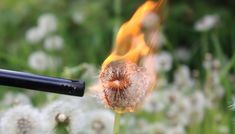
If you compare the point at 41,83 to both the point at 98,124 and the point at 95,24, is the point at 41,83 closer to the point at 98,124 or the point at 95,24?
the point at 98,124

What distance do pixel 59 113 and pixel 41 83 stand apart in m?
0.23

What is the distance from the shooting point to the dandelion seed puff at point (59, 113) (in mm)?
1067

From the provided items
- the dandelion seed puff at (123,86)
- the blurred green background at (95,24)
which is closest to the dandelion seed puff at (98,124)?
the dandelion seed puff at (123,86)

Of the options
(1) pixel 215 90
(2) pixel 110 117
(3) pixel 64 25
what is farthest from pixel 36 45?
(2) pixel 110 117

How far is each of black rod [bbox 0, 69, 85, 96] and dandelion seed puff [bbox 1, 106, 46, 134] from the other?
225 mm

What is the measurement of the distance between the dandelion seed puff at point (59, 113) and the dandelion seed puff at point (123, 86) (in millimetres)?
153

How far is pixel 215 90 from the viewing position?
1.98 meters

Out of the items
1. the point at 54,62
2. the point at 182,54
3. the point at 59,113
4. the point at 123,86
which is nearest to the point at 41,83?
the point at 123,86

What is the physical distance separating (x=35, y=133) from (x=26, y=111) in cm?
6

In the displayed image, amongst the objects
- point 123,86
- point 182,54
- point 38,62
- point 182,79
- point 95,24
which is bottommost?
point 182,54

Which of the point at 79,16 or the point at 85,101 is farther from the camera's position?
the point at 79,16

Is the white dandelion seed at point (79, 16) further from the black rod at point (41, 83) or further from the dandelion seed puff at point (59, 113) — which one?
the black rod at point (41, 83)

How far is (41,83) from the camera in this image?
870mm

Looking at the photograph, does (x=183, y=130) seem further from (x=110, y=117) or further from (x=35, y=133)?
(x=35, y=133)
